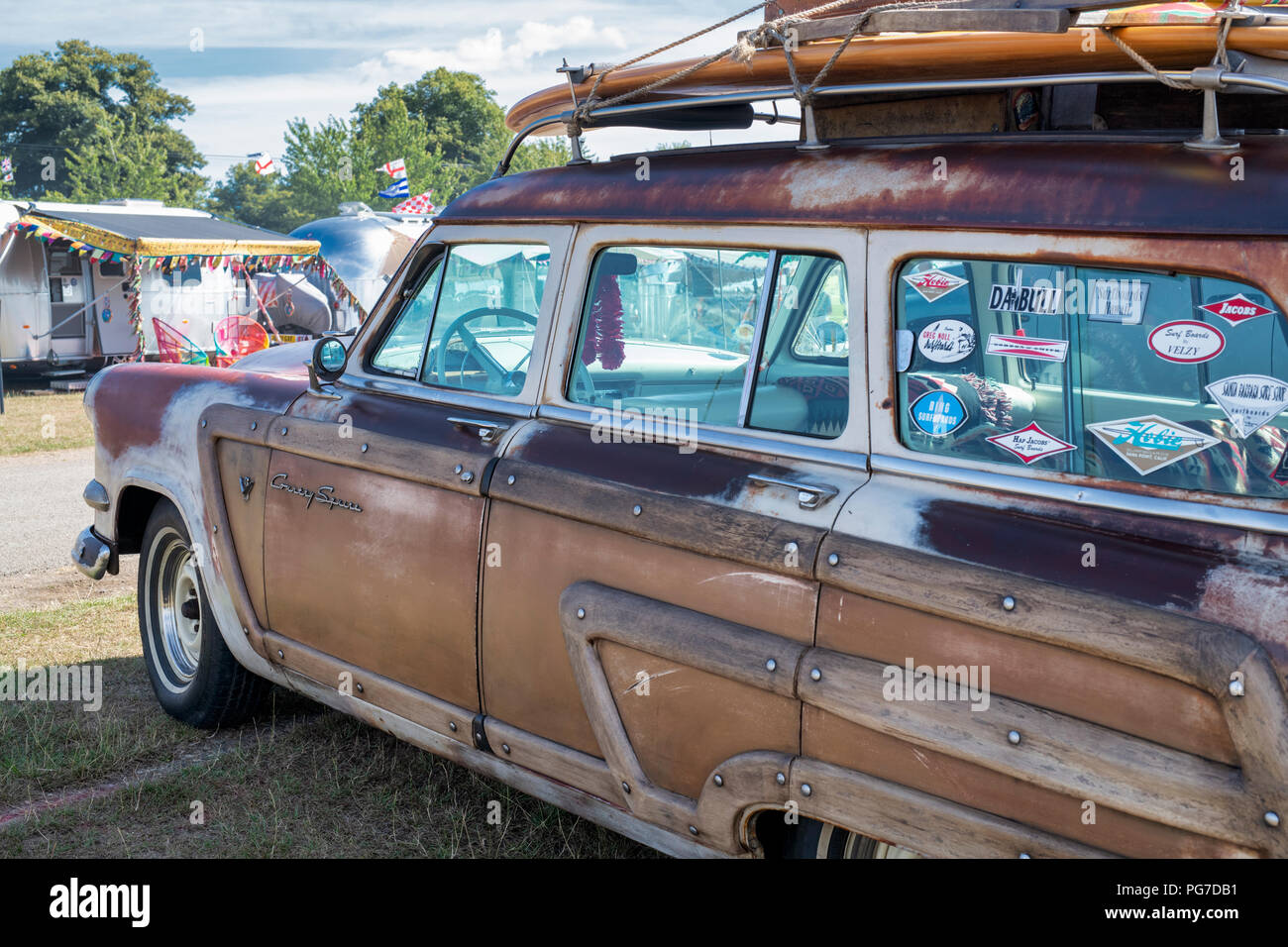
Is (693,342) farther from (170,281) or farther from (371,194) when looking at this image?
(371,194)

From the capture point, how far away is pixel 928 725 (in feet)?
7.10

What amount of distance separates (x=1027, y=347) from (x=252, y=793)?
3002 mm

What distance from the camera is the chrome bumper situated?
4.72 m

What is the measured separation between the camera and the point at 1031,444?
7.47 ft

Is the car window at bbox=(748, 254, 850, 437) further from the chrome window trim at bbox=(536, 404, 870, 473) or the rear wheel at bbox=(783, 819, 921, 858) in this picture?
the rear wheel at bbox=(783, 819, 921, 858)

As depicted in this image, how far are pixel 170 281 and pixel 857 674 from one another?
59.9ft

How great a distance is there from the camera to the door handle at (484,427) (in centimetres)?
313

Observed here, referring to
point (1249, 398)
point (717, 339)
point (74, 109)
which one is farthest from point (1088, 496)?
point (74, 109)

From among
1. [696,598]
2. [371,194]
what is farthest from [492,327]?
[371,194]

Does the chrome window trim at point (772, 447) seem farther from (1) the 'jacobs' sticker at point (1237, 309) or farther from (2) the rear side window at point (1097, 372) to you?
(1) the 'jacobs' sticker at point (1237, 309)

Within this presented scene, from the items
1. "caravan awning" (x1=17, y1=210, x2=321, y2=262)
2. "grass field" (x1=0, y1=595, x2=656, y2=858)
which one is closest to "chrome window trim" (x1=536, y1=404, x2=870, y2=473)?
"grass field" (x1=0, y1=595, x2=656, y2=858)

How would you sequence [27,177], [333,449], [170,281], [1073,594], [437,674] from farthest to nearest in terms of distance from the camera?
1. [27,177]
2. [170,281]
3. [333,449]
4. [437,674]
5. [1073,594]

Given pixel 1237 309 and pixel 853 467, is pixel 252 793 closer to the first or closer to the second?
pixel 853 467

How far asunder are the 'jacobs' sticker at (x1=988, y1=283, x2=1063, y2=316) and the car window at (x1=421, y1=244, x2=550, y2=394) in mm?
1327
